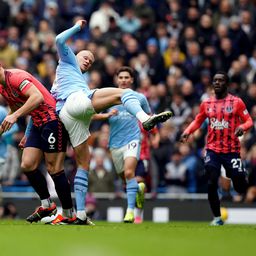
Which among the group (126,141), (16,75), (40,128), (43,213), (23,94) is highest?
(16,75)

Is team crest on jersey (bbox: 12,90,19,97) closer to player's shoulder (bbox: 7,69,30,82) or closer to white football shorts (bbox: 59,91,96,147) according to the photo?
player's shoulder (bbox: 7,69,30,82)

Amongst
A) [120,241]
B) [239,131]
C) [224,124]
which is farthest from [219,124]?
[120,241]

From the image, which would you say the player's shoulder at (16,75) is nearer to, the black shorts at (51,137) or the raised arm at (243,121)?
the black shorts at (51,137)

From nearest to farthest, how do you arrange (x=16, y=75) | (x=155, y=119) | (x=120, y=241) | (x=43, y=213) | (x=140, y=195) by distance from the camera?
(x=120, y=241), (x=155, y=119), (x=16, y=75), (x=43, y=213), (x=140, y=195)

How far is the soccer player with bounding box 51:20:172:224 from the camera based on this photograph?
1352 cm

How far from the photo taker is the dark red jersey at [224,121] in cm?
1648

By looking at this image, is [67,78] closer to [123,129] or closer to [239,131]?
[239,131]

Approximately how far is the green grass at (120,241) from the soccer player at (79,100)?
1206 mm

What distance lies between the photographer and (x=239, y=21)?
2572 centimetres

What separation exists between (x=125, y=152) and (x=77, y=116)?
3.37 metres

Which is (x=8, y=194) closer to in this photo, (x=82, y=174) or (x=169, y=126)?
(x=169, y=126)

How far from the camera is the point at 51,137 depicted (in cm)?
1415

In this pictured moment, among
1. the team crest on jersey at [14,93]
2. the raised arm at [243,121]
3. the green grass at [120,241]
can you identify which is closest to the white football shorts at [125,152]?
the raised arm at [243,121]

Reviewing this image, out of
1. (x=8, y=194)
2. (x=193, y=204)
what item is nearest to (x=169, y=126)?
(x=193, y=204)
